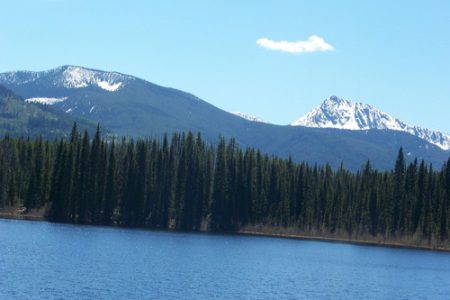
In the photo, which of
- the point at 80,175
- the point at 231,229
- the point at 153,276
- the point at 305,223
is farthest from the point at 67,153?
the point at 153,276

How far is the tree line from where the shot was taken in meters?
162

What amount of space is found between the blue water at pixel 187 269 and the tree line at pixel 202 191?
83.0 ft

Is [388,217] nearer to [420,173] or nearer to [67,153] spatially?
[420,173]

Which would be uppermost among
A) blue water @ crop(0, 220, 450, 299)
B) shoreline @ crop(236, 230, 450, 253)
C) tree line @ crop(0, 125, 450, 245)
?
tree line @ crop(0, 125, 450, 245)

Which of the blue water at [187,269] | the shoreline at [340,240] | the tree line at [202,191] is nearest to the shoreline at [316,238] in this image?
the shoreline at [340,240]

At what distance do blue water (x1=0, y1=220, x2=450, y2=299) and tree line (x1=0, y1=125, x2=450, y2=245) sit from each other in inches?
996

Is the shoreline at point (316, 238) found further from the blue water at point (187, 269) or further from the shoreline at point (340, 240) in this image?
the blue water at point (187, 269)

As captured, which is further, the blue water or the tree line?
the tree line

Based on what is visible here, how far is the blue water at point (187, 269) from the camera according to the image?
6731 centimetres

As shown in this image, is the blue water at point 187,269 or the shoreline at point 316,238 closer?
the blue water at point 187,269

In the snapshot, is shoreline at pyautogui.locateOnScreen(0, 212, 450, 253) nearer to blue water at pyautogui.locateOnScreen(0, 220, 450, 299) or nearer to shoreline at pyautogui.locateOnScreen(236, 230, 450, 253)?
shoreline at pyautogui.locateOnScreen(236, 230, 450, 253)

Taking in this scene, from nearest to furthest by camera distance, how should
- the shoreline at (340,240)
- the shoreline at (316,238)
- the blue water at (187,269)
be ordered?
the blue water at (187,269)
the shoreline at (316,238)
the shoreline at (340,240)

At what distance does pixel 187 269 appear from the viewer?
88375 millimetres

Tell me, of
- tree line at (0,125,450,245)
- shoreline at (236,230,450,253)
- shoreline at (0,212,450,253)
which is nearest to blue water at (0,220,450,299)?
tree line at (0,125,450,245)
